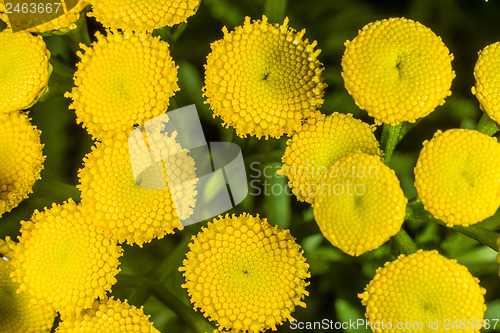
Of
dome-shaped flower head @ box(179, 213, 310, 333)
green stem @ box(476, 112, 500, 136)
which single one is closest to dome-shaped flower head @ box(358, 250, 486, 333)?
dome-shaped flower head @ box(179, 213, 310, 333)

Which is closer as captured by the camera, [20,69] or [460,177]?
[460,177]

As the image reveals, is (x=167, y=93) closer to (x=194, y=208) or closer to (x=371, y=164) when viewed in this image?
(x=194, y=208)

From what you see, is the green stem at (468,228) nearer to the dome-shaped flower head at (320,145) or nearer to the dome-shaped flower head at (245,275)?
the dome-shaped flower head at (320,145)

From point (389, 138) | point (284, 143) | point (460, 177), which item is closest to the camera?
point (460, 177)

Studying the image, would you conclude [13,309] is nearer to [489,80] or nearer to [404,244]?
[404,244]

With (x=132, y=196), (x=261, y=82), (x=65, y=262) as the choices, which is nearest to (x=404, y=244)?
(x=261, y=82)

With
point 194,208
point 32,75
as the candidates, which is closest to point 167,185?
point 194,208

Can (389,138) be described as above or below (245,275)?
above
